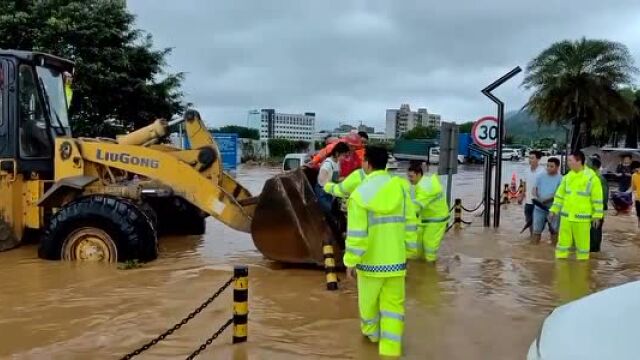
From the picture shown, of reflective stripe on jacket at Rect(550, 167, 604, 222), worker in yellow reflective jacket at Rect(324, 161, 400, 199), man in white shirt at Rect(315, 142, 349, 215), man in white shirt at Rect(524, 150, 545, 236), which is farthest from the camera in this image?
man in white shirt at Rect(524, 150, 545, 236)

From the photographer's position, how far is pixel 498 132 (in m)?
13.7

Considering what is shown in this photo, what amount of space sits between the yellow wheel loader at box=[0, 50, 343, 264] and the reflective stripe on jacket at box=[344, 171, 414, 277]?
326cm

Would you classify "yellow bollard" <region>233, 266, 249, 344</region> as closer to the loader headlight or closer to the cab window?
the loader headlight

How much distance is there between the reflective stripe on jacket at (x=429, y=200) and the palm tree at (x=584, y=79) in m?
29.9

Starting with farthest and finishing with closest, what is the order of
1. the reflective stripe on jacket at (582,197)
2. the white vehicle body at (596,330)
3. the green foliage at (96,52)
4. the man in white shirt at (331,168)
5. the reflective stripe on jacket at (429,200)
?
the green foliage at (96,52), the reflective stripe on jacket at (429,200), the reflective stripe on jacket at (582,197), the man in white shirt at (331,168), the white vehicle body at (596,330)

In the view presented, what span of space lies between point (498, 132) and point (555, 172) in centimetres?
233

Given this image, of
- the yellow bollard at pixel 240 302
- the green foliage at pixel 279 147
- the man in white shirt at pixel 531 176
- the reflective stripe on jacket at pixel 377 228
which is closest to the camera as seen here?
the reflective stripe on jacket at pixel 377 228

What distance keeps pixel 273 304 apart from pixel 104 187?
3.67 metres

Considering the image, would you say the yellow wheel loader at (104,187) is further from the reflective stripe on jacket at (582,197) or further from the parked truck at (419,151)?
the parked truck at (419,151)

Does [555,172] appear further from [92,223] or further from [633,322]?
[633,322]

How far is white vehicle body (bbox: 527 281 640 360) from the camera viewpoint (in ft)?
8.93

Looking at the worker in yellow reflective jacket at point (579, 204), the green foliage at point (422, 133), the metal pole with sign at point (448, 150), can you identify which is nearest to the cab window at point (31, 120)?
the metal pole with sign at point (448, 150)

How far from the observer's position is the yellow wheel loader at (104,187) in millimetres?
8602

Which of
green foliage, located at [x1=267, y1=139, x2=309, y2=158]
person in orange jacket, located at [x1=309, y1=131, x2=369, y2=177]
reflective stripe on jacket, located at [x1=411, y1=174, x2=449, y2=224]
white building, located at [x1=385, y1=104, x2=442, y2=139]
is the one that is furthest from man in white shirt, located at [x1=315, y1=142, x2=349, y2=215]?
white building, located at [x1=385, y1=104, x2=442, y2=139]
